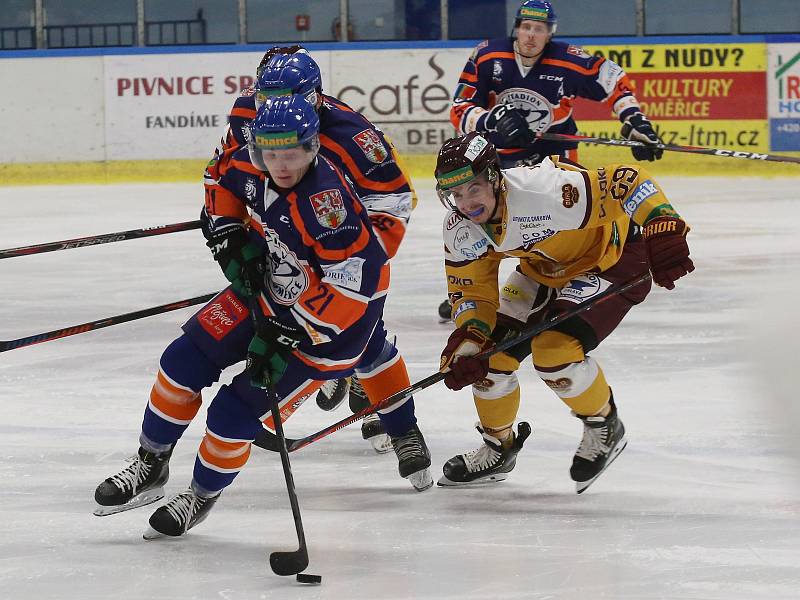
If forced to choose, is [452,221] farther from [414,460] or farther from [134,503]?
[134,503]

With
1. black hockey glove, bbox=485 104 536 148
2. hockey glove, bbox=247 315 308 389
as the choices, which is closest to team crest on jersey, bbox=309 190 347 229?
hockey glove, bbox=247 315 308 389

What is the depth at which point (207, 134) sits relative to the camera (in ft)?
30.9

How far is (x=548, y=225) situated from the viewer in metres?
2.87

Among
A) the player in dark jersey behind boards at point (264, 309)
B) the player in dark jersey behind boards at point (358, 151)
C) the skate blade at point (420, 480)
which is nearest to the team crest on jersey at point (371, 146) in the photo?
the player in dark jersey behind boards at point (358, 151)

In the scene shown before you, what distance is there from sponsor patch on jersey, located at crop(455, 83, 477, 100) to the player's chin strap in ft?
7.31

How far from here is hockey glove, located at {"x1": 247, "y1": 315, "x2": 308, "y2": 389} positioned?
8.26 ft

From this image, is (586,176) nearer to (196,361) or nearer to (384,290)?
(384,290)

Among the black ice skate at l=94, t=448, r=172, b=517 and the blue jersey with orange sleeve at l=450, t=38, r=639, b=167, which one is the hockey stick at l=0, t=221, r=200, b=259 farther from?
the blue jersey with orange sleeve at l=450, t=38, r=639, b=167

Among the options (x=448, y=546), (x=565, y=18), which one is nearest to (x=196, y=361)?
(x=448, y=546)

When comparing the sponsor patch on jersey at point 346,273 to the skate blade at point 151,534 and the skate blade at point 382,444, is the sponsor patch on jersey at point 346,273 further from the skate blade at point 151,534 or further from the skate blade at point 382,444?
the skate blade at point 382,444

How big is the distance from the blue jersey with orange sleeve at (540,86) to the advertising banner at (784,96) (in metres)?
4.56

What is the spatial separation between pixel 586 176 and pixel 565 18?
7.24 metres

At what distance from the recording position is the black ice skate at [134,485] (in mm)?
2746

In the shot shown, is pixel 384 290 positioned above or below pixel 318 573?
above
